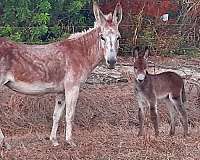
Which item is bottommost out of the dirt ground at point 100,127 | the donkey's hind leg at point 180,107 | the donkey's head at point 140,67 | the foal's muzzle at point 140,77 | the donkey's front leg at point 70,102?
the dirt ground at point 100,127

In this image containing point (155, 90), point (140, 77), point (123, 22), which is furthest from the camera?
point (123, 22)

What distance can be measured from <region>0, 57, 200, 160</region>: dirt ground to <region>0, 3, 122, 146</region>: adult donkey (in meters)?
0.48

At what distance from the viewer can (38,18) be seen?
41.6 ft

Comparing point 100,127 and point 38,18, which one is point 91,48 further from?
point 38,18

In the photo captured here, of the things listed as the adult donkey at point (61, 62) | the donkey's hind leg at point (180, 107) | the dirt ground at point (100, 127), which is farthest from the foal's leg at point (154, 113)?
the adult donkey at point (61, 62)

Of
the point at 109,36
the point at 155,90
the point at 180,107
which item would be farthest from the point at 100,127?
the point at 109,36

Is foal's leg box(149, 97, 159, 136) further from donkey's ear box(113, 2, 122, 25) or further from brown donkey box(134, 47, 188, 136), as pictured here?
donkey's ear box(113, 2, 122, 25)

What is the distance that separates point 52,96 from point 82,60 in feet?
7.78

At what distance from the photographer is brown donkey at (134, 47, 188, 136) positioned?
31.7 feet

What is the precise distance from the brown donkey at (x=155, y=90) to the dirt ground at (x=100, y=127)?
304 millimetres

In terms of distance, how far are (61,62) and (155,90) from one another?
181cm

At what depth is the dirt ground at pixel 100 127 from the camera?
334 inches

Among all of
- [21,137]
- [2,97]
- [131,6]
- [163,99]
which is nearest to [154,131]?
[163,99]

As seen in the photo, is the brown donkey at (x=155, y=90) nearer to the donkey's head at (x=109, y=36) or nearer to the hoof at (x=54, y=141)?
the donkey's head at (x=109, y=36)
